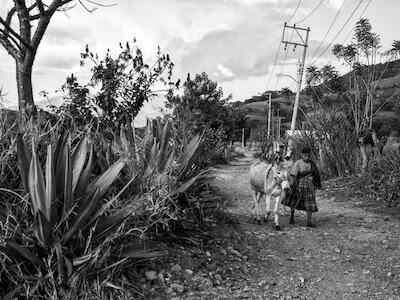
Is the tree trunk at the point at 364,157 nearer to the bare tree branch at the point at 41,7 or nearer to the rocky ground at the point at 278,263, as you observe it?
the rocky ground at the point at 278,263

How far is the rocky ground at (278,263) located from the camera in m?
4.91

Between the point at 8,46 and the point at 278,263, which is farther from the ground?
the point at 8,46

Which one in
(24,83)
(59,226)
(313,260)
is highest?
(24,83)

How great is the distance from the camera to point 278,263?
6223mm

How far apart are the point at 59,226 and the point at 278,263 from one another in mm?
3238

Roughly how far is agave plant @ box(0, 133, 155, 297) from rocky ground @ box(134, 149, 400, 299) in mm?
692

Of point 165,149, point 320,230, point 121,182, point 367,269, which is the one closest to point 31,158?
point 121,182

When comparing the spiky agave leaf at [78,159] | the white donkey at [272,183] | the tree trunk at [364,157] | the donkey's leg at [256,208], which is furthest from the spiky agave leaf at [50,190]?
the tree trunk at [364,157]

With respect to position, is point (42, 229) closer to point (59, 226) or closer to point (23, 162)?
point (59, 226)

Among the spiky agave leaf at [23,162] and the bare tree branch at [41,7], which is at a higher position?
the bare tree branch at [41,7]

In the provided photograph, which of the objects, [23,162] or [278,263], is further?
[278,263]

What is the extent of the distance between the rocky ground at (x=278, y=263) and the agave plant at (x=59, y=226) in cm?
69

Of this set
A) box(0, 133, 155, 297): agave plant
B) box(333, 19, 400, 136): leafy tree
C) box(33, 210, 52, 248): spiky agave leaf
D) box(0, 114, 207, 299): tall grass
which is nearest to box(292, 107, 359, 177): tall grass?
box(333, 19, 400, 136): leafy tree

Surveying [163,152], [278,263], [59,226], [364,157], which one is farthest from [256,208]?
[364,157]
